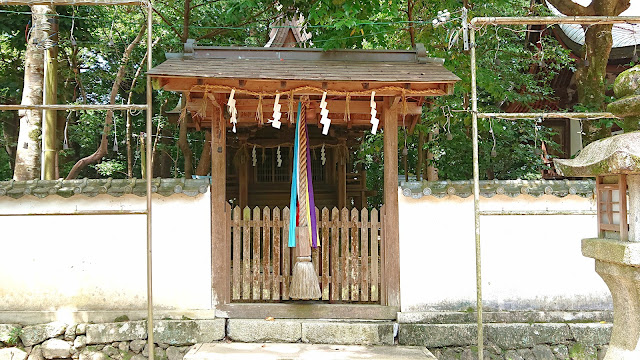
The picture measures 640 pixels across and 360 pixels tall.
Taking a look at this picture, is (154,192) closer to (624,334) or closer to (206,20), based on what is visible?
(624,334)

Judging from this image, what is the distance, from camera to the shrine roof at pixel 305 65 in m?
6.57

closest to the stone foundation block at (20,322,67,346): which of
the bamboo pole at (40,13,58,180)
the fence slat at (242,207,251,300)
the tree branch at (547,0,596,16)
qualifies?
the fence slat at (242,207,251,300)

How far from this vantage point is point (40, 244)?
7023 mm

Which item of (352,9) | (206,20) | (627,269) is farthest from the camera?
(206,20)

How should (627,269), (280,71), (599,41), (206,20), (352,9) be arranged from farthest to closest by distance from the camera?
(206,20)
(599,41)
(352,9)
(280,71)
(627,269)

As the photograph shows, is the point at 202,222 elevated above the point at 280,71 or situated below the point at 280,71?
below

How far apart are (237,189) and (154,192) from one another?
5.24 meters

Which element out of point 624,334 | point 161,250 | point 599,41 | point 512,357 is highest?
point 599,41

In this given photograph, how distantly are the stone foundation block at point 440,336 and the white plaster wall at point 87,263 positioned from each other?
2801 mm

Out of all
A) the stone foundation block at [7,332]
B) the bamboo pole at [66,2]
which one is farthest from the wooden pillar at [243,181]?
the bamboo pole at [66,2]

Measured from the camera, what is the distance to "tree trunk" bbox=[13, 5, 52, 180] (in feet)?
29.2

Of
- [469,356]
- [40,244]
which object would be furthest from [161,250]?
[469,356]

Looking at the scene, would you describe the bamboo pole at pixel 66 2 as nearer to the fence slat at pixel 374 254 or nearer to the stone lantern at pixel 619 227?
the fence slat at pixel 374 254

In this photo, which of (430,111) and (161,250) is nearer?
(161,250)
